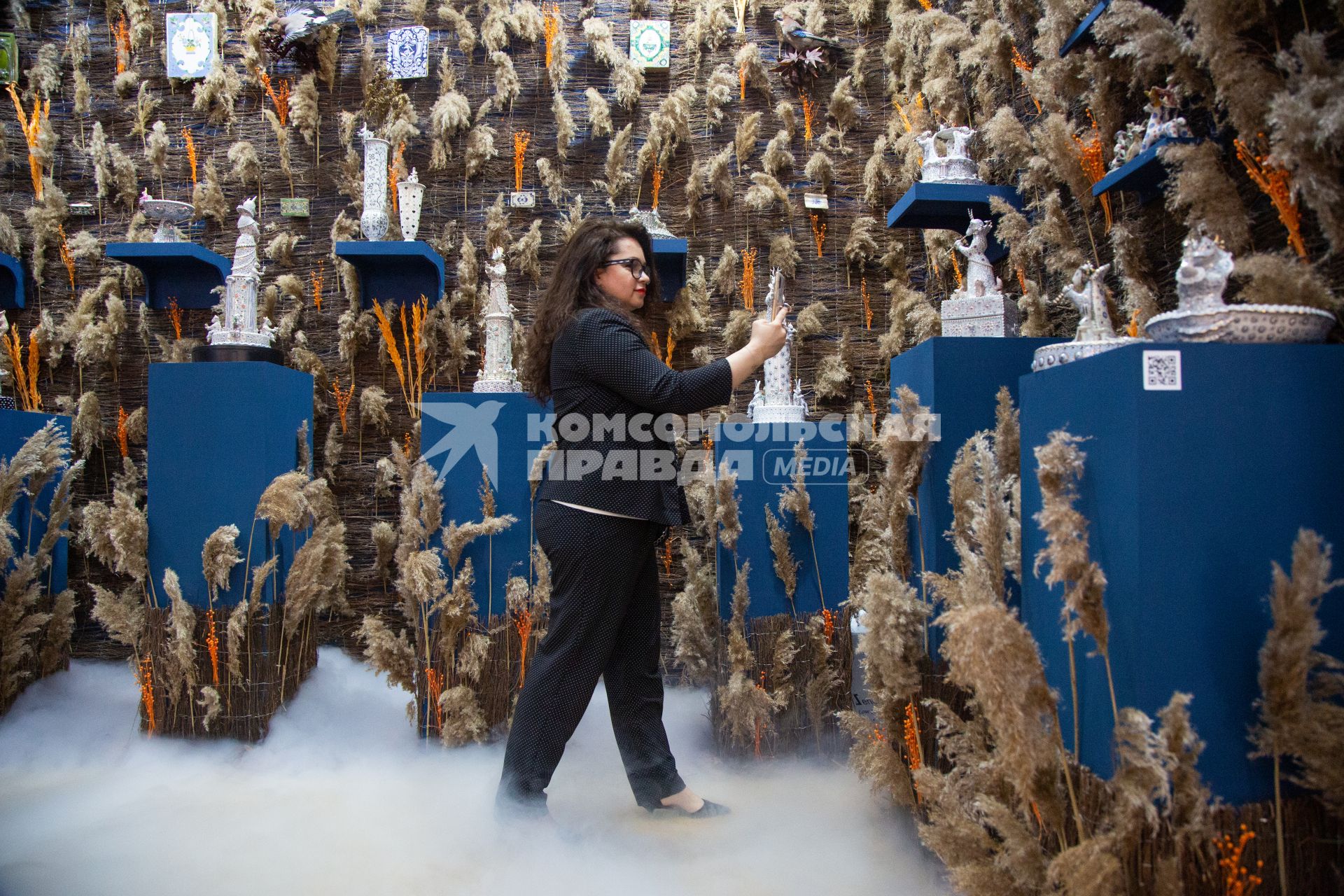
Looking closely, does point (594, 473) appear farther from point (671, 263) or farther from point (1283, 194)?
point (671, 263)

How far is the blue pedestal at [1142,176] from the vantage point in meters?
2.15

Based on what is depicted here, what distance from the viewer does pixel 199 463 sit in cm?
285

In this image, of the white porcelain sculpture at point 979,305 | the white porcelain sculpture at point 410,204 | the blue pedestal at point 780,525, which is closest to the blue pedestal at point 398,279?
the white porcelain sculpture at point 410,204

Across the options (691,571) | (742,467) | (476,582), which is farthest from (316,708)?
(742,467)

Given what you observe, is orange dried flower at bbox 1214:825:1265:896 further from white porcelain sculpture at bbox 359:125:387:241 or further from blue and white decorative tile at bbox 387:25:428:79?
blue and white decorative tile at bbox 387:25:428:79

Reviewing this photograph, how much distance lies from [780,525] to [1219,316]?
1.58m

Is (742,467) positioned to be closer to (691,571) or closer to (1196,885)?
(691,571)

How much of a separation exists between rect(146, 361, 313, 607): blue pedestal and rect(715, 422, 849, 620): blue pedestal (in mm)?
1618

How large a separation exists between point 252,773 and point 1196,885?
257cm

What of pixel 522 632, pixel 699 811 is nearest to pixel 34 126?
pixel 522 632

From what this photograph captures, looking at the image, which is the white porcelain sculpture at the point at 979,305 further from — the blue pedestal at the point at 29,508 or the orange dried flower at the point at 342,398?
the blue pedestal at the point at 29,508

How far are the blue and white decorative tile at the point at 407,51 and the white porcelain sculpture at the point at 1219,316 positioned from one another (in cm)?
380

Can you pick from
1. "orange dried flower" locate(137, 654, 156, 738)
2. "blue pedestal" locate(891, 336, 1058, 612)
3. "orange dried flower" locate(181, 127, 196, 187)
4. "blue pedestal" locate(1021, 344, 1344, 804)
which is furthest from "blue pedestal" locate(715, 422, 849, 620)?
"orange dried flower" locate(181, 127, 196, 187)

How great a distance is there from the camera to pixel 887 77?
4.19 m
